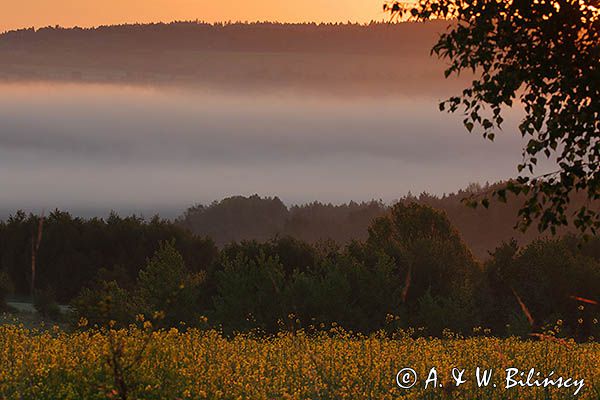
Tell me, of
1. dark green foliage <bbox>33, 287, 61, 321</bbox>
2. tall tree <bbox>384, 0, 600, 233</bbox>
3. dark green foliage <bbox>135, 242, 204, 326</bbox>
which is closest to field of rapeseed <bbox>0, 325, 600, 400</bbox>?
tall tree <bbox>384, 0, 600, 233</bbox>

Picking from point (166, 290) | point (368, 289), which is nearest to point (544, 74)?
point (166, 290)

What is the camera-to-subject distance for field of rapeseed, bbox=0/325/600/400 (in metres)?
17.0

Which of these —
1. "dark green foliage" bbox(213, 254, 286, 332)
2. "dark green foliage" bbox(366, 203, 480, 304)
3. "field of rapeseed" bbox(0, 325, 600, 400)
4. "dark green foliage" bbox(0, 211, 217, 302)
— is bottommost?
"field of rapeseed" bbox(0, 325, 600, 400)

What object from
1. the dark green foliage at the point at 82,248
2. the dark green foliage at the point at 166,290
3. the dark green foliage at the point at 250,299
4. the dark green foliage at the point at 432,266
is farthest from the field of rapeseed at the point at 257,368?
the dark green foliage at the point at 82,248

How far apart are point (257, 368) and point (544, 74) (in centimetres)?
707

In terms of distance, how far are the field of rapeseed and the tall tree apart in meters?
2.54

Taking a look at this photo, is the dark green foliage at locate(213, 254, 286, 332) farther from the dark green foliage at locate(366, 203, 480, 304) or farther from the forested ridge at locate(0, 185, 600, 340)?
the dark green foliage at locate(366, 203, 480, 304)

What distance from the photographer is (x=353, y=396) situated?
57.9 ft

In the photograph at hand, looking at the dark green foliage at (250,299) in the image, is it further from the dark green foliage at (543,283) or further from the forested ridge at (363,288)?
the dark green foliage at (543,283)

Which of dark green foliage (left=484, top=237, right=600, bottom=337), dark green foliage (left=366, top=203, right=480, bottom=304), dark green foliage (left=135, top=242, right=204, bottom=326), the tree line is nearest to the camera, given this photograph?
dark green foliage (left=135, top=242, right=204, bottom=326)

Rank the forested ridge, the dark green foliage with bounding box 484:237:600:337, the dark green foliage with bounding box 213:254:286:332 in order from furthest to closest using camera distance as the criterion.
Result: the dark green foliage with bounding box 484:237:600:337 < the dark green foliage with bounding box 213:254:286:332 < the forested ridge

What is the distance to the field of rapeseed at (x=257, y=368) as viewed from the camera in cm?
1697

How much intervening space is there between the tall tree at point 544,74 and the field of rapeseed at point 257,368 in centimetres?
254

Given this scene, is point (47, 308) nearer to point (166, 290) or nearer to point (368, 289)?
point (166, 290)
